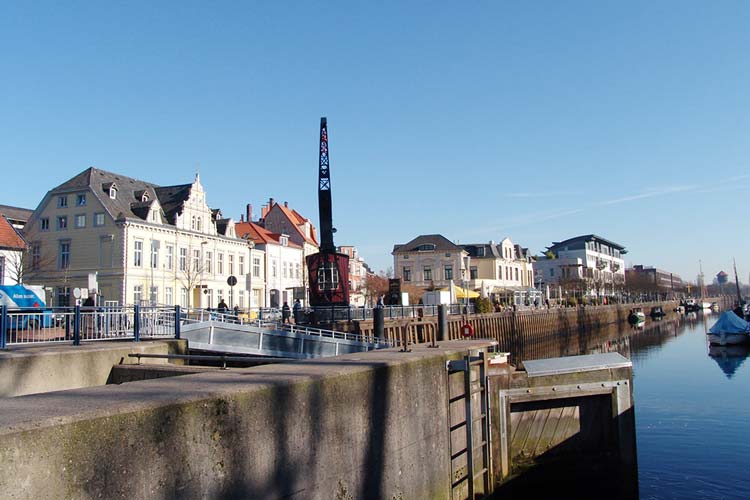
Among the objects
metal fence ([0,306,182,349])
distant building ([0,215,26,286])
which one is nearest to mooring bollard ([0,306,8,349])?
metal fence ([0,306,182,349])

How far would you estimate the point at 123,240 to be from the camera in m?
47.3

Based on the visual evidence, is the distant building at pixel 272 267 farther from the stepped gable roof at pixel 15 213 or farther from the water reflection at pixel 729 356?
the water reflection at pixel 729 356

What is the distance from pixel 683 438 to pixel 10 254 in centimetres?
4006

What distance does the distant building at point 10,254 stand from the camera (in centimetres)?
4050

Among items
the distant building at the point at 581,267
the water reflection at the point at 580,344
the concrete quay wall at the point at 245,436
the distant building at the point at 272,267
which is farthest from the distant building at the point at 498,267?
the concrete quay wall at the point at 245,436

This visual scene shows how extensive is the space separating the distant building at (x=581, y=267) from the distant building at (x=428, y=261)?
30.3 meters

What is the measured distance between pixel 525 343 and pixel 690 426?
34.1 m

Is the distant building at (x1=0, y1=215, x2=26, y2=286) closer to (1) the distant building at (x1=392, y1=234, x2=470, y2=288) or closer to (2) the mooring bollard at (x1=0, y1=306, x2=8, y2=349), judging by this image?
(2) the mooring bollard at (x1=0, y1=306, x2=8, y2=349)

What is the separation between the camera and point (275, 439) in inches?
282

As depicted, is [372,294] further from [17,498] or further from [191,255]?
[17,498]

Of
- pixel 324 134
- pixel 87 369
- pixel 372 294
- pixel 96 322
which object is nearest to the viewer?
pixel 87 369

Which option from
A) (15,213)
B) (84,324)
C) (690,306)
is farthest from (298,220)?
(690,306)

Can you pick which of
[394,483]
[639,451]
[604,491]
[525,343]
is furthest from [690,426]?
[525,343]

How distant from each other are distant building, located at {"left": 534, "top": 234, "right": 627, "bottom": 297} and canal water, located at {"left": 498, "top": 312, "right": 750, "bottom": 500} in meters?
71.3
